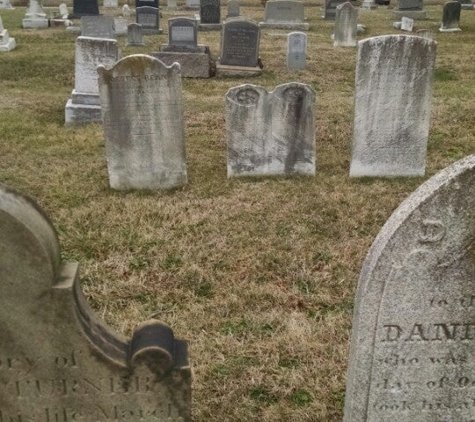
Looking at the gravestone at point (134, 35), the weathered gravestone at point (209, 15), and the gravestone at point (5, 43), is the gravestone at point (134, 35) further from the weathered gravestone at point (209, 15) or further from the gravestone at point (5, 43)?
the weathered gravestone at point (209, 15)

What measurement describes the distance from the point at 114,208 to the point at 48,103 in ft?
17.1

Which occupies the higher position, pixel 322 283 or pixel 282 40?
pixel 282 40

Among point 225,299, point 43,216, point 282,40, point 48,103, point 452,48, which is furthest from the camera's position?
point 282,40

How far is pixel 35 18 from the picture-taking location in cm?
1945

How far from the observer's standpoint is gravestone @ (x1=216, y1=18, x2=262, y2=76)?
12.8m

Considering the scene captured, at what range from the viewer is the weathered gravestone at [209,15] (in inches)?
762

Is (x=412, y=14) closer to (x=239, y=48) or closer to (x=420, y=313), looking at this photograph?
(x=239, y=48)

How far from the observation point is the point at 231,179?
23.7 ft

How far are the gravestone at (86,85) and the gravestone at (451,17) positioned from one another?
542 inches

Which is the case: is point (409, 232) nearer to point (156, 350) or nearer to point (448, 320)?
point (448, 320)

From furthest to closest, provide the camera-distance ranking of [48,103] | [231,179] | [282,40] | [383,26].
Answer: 1. [383,26]
2. [282,40]
3. [48,103]
4. [231,179]

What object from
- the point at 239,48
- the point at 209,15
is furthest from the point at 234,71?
the point at 209,15

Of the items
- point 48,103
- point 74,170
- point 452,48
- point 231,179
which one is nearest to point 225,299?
point 231,179

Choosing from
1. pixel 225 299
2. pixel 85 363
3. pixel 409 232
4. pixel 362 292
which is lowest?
pixel 225 299
